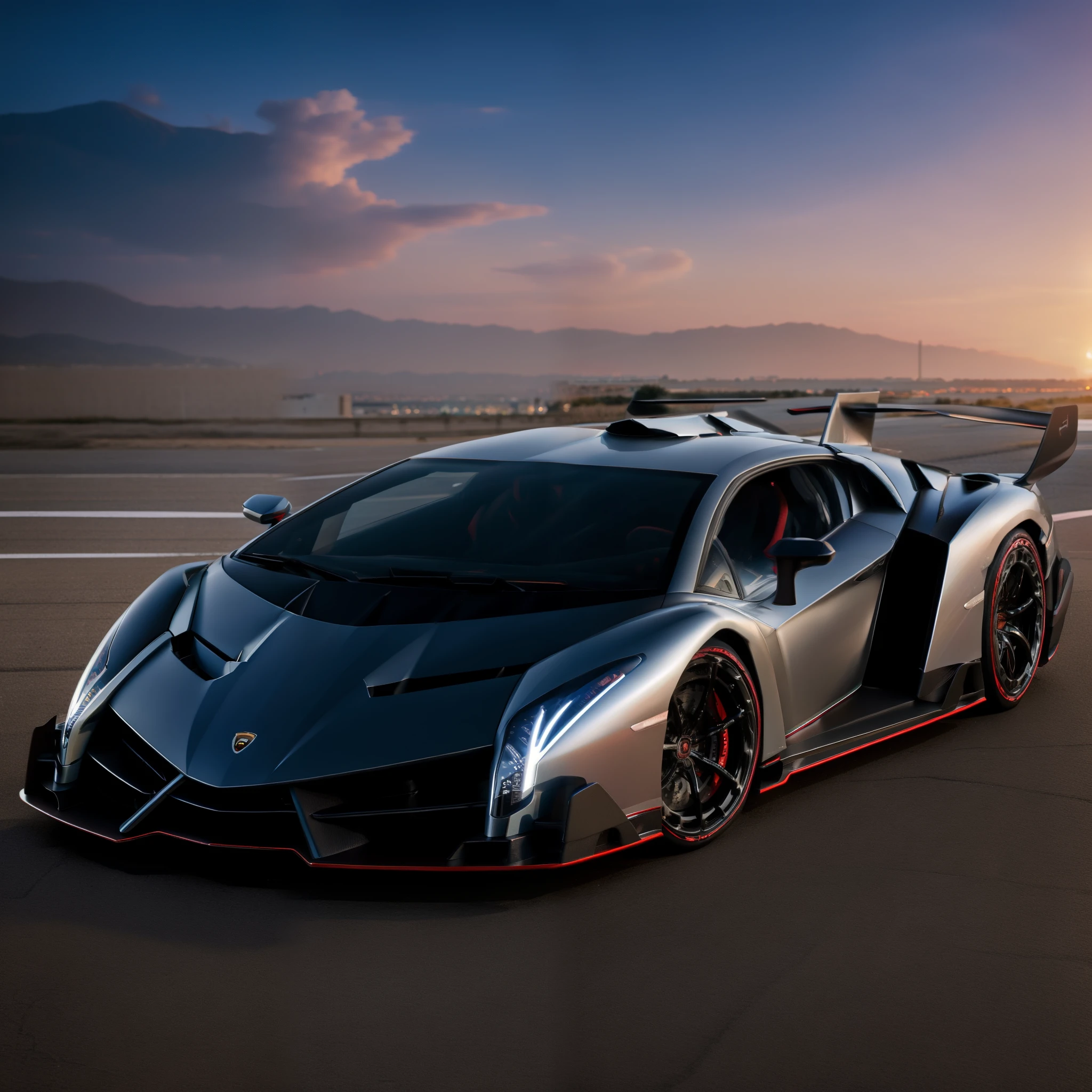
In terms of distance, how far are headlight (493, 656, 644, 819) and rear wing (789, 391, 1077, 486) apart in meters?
2.63

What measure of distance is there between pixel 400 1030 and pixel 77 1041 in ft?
2.31

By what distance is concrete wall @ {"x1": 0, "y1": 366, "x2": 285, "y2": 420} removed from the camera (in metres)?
78.6

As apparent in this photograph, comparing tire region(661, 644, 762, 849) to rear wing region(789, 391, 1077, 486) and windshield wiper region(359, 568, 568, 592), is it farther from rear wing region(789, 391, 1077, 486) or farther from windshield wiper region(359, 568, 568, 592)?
rear wing region(789, 391, 1077, 486)

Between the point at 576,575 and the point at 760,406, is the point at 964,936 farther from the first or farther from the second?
the point at 760,406

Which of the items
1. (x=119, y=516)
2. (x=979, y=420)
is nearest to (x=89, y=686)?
(x=979, y=420)

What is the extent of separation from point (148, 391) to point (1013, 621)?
85.8 metres

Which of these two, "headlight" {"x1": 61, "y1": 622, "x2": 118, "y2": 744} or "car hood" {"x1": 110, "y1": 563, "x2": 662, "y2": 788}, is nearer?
"car hood" {"x1": 110, "y1": 563, "x2": 662, "y2": 788}

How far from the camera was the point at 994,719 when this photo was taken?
5.39 m

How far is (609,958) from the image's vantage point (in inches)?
124

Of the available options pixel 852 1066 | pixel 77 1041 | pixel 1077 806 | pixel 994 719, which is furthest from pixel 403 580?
pixel 994 719

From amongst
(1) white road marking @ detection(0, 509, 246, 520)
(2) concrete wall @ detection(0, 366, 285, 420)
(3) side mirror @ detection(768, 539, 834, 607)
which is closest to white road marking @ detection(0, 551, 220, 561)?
(1) white road marking @ detection(0, 509, 246, 520)

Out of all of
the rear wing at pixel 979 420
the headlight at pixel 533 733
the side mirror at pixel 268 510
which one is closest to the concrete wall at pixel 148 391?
the rear wing at pixel 979 420

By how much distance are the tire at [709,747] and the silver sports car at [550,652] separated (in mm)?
10

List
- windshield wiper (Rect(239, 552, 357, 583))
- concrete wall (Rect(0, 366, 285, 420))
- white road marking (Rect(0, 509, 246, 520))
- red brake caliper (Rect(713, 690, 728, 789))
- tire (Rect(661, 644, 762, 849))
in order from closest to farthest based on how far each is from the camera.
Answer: tire (Rect(661, 644, 762, 849)) → red brake caliper (Rect(713, 690, 728, 789)) → windshield wiper (Rect(239, 552, 357, 583)) → white road marking (Rect(0, 509, 246, 520)) → concrete wall (Rect(0, 366, 285, 420))
